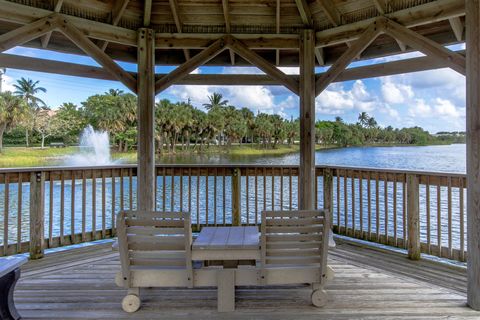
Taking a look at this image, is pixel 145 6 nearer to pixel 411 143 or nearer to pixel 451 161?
pixel 451 161

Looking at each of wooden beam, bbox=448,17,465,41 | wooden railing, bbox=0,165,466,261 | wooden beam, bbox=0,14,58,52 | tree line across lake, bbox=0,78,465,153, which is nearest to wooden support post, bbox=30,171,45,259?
wooden railing, bbox=0,165,466,261

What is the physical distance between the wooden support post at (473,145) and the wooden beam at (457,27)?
3.71ft

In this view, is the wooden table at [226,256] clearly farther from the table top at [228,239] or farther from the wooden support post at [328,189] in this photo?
the wooden support post at [328,189]

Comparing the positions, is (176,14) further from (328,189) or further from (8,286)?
(8,286)

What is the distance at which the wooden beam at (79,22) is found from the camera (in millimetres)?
3045

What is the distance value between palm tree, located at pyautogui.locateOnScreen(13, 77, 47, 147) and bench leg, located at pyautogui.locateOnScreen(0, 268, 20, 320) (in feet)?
26.7

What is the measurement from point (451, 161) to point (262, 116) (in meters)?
5.93

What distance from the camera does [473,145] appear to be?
2.38m

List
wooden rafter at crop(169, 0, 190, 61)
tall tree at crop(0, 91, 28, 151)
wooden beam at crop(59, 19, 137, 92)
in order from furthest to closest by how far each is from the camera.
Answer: tall tree at crop(0, 91, 28, 151) → wooden rafter at crop(169, 0, 190, 61) → wooden beam at crop(59, 19, 137, 92)

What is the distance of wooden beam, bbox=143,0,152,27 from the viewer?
12.3ft

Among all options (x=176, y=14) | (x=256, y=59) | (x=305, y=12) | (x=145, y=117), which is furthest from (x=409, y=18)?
(x=145, y=117)

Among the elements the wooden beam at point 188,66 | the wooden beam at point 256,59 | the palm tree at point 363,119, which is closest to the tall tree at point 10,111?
the wooden beam at point 188,66

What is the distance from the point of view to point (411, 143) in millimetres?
7266

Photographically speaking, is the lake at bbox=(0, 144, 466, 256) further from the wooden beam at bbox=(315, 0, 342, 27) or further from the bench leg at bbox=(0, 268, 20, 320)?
the wooden beam at bbox=(315, 0, 342, 27)
